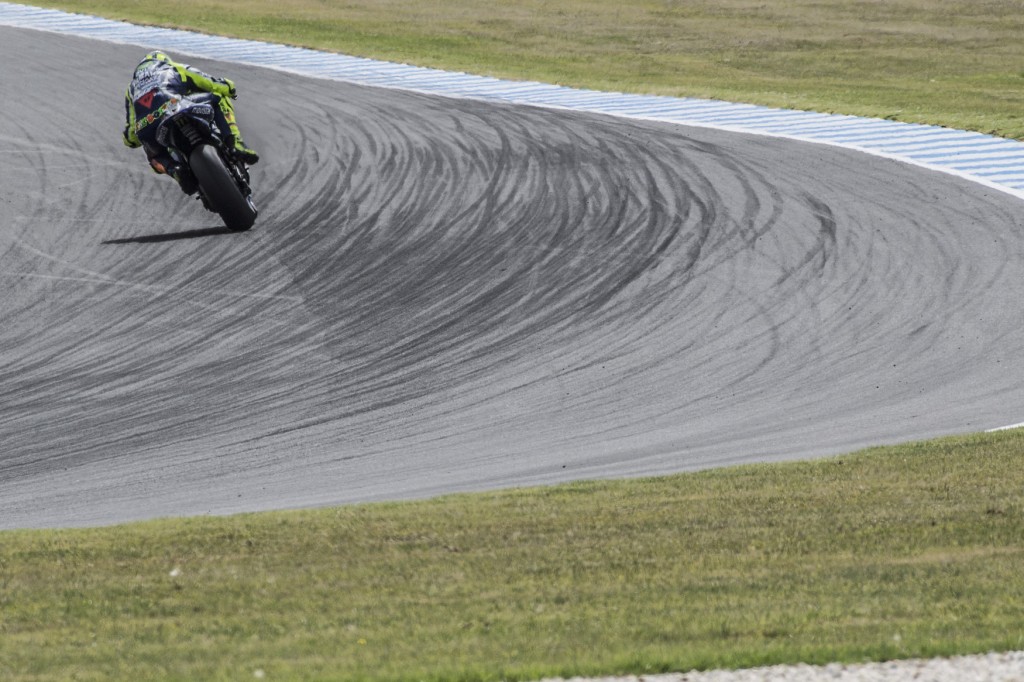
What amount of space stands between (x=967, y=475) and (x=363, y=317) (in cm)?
590

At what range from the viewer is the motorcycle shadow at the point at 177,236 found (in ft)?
50.5

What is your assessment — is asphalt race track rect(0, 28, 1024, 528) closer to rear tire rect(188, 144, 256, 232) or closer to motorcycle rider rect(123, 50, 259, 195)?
rear tire rect(188, 144, 256, 232)

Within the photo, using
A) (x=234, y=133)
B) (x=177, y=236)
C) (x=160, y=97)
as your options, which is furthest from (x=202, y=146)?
(x=177, y=236)

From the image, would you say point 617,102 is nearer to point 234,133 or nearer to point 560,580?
point 234,133

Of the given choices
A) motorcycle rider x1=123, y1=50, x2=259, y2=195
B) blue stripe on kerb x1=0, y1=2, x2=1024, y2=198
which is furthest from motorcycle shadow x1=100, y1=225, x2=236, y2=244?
blue stripe on kerb x1=0, y1=2, x2=1024, y2=198

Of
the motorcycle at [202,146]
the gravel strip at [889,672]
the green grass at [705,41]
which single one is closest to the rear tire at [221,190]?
the motorcycle at [202,146]

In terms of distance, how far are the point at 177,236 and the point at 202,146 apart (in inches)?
53.8

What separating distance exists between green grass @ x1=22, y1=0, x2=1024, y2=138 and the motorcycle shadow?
10471 millimetres

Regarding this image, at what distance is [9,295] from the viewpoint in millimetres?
13586

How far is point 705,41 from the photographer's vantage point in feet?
103

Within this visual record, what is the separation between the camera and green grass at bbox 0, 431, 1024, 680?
563 cm

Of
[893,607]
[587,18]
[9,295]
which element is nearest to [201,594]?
[893,607]

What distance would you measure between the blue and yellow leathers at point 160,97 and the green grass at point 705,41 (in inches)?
415

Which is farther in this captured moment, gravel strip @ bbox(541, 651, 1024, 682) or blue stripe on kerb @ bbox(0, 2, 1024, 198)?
blue stripe on kerb @ bbox(0, 2, 1024, 198)
